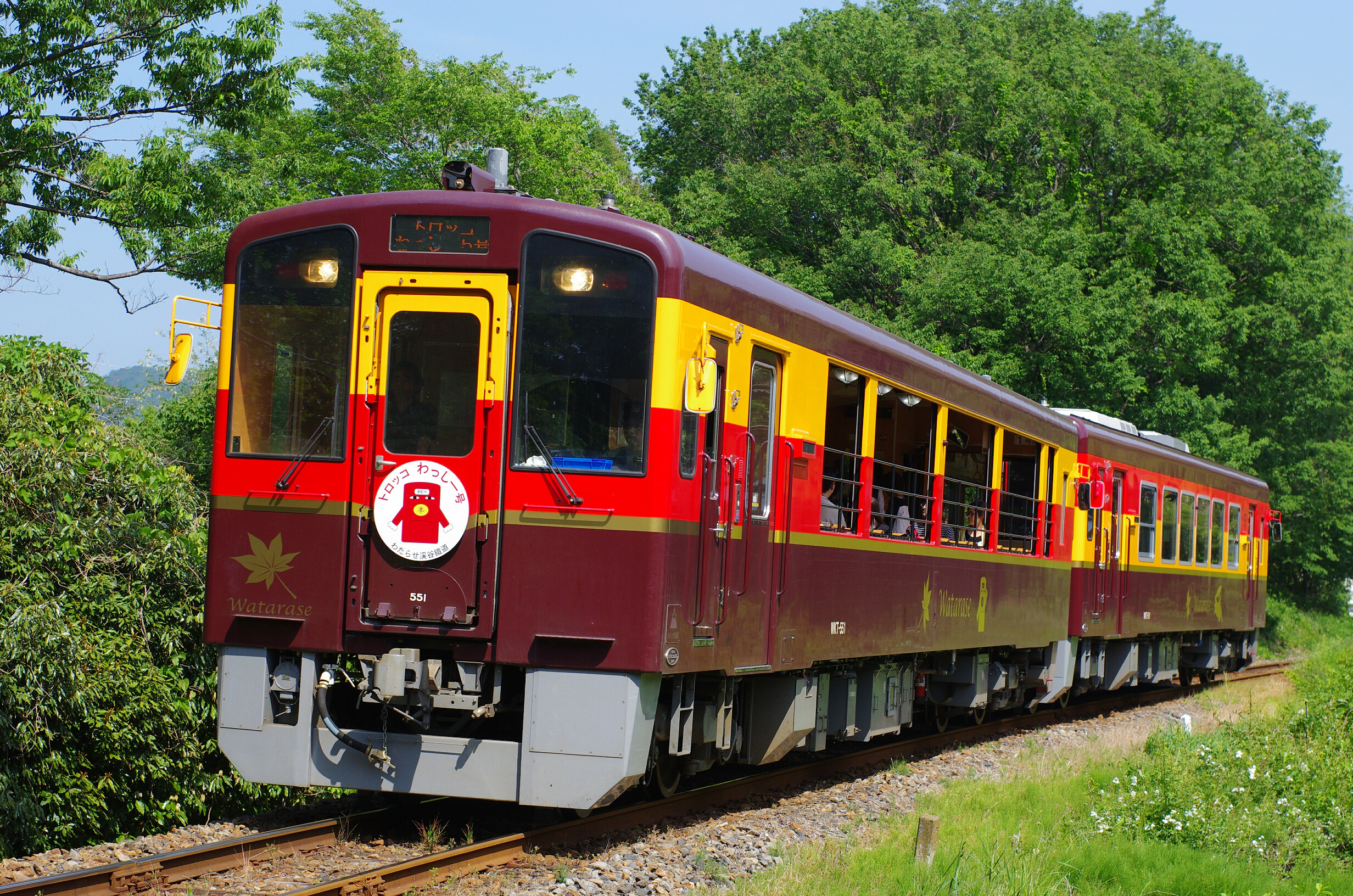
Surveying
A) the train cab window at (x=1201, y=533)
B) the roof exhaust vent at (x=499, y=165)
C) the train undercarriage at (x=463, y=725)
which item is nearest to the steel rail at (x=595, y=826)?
the train undercarriage at (x=463, y=725)

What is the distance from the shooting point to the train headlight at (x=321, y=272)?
7.07 m

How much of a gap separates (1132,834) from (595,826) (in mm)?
3370

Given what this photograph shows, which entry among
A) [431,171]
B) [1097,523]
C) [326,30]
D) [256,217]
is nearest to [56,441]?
[256,217]

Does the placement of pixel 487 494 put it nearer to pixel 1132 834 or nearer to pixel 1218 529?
pixel 1132 834

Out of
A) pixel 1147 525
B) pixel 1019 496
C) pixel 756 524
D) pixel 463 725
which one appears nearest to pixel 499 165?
pixel 756 524

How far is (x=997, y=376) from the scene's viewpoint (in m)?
25.9

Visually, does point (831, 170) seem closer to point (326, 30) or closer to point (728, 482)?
point (326, 30)

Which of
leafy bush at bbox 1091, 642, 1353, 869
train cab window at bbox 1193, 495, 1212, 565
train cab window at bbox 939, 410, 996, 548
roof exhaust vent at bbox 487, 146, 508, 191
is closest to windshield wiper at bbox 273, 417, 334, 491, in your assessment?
roof exhaust vent at bbox 487, 146, 508, 191

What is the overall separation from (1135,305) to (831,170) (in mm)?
7535

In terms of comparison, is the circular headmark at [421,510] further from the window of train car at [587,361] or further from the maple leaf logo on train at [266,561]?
the maple leaf logo on train at [266,561]

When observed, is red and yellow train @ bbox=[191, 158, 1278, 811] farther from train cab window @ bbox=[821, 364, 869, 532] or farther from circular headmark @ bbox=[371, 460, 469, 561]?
train cab window @ bbox=[821, 364, 869, 532]

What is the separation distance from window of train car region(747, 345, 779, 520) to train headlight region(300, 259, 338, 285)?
2474mm

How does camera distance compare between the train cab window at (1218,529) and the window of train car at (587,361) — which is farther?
the train cab window at (1218,529)

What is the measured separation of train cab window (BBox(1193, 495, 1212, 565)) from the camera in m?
18.8
